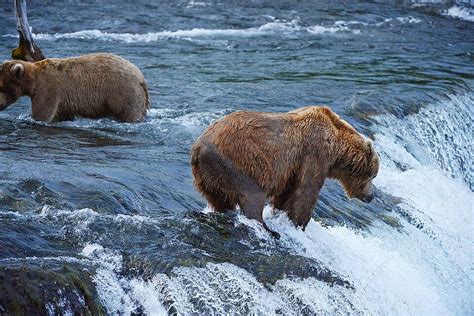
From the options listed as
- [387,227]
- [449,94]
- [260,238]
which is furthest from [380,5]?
[260,238]

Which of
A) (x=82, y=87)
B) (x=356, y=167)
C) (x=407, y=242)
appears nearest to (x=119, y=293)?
(x=356, y=167)

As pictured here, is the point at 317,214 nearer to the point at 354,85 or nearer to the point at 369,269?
the point at 369,269

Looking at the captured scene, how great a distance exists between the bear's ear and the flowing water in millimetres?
493

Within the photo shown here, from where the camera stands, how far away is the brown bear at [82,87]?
33.7 ft

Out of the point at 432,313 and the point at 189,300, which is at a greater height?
the point at 189,300

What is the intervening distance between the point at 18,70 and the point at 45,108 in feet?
1.65

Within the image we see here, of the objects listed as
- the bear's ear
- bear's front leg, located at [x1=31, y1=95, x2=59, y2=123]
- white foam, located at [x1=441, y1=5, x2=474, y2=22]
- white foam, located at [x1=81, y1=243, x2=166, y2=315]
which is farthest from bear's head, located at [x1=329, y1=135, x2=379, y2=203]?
white foam, located at [x1=441, y1=5, x2=474, y2=22]

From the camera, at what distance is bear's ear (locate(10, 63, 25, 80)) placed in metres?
10.3

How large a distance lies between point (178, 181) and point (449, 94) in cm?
665

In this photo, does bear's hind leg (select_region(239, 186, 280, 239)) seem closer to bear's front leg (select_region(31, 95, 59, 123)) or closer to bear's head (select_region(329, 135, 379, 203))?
bear's head (select_region(329, 135, 379, 203))

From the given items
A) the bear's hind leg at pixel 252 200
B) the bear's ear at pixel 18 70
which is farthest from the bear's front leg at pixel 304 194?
the bear's ear at pixel 18 70

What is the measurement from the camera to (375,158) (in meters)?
7.14

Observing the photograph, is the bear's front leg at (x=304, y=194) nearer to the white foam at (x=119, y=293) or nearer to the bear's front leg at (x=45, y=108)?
the white foam at (x=119, y=293)

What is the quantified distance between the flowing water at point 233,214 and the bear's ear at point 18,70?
49 cm
